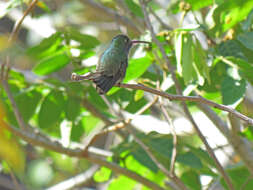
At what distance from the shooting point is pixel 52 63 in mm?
2576

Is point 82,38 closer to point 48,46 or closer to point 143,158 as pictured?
point 48,46

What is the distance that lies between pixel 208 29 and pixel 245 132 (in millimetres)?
609

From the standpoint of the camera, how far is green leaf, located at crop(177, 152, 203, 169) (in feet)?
8.13

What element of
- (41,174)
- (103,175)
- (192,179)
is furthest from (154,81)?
(41,174)

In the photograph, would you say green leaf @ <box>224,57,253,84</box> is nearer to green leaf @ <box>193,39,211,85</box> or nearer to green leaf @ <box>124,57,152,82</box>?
green leaf @ <box>193,39,211,85</box>

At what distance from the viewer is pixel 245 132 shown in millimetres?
2480

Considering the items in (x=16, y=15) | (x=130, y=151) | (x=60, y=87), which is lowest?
(x=130, y=151)

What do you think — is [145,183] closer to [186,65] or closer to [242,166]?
[242,166]

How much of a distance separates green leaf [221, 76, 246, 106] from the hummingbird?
1.57 ft

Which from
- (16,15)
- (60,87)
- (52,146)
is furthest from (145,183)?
(16,15)

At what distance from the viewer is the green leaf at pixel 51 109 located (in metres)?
2.67

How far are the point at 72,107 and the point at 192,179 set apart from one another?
0.86 m

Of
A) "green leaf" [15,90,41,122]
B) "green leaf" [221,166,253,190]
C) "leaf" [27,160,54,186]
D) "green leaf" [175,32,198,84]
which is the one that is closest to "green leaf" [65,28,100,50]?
"green leaf" [15,90,41,122]

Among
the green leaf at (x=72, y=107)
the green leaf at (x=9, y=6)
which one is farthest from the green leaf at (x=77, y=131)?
the green leaf at (x=9, y=6)
